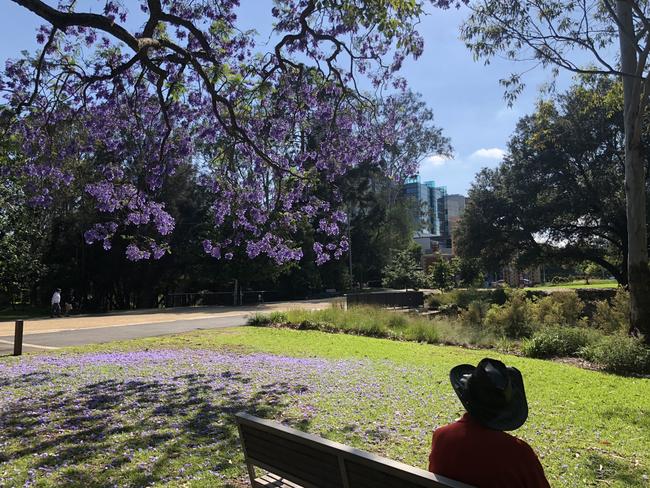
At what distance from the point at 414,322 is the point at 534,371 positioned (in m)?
6.81

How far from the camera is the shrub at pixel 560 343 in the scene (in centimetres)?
1151

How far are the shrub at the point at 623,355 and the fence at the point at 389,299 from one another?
13.9 m

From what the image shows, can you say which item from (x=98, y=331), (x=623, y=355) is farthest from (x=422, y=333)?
(x=98, y=331)

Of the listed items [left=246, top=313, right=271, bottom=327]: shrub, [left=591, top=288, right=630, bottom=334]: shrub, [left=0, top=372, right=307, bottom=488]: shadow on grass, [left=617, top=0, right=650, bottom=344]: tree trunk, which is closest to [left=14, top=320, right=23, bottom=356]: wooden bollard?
[left=0, top=372, right=307, bottom=488]: shadow on grass

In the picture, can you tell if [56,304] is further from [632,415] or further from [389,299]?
[632,415]

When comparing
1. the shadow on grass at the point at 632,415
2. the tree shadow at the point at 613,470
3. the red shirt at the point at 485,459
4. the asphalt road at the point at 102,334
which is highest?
the red shirt at the point at 485,459

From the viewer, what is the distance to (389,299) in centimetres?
2692

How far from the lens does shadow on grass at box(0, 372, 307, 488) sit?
4.46 metres

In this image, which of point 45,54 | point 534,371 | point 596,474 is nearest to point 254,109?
point 45,54

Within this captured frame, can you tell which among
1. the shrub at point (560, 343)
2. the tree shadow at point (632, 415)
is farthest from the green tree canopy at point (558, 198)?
the tree shadow at point (632, 415)

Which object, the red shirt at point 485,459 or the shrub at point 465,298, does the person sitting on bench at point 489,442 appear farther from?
the shrub at point 465,298

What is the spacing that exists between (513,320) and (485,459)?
1392cm

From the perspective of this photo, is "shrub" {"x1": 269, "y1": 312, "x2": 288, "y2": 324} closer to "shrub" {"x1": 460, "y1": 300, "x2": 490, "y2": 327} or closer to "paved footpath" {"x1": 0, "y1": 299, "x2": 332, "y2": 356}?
"paved footpath" {"x1": 0, "y1": 299, "x2": 332, "y2": 356}

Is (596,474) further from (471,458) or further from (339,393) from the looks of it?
(339,393)
